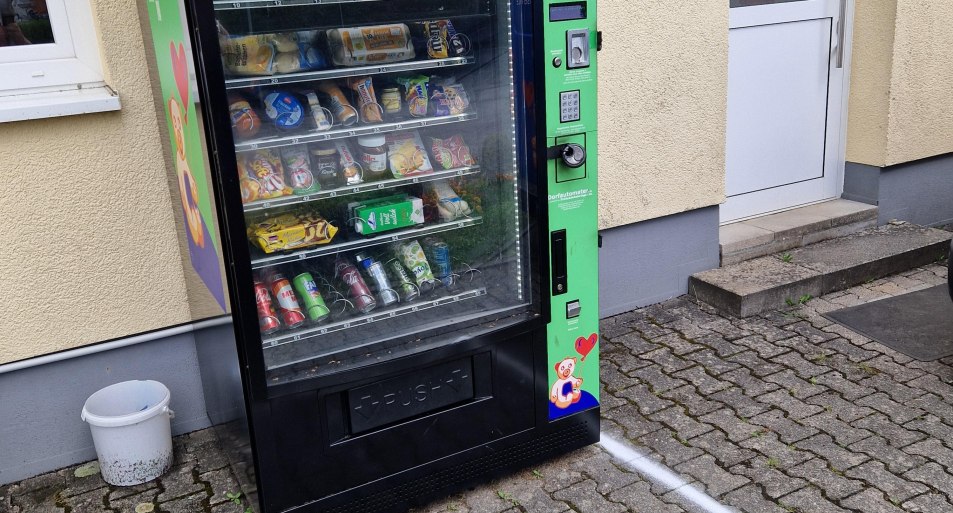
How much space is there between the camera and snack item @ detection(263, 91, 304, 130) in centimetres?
281

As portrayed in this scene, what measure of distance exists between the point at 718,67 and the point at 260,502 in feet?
10.5

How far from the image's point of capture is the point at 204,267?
308 centimetres

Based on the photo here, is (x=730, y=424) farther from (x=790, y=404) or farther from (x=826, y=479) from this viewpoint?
(x=826, y=479)

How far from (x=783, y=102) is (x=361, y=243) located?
10.6 feet

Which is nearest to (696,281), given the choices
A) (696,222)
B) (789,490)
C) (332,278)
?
(696,222)

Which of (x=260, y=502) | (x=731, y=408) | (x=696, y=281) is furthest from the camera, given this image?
(x=696, y=281)

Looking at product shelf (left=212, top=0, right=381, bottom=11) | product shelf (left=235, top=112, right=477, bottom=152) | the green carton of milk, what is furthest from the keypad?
product shelf (left=212, top=0, right=381, bottom=11)

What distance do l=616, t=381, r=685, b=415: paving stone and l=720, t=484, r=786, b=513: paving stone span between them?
2.05ft

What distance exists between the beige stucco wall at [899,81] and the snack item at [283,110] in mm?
3816

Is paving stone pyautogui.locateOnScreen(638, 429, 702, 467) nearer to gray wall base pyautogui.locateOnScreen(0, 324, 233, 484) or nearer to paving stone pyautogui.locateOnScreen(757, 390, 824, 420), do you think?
paving stone pyautogui.locateOnScreen(757, 390, 824, 420)

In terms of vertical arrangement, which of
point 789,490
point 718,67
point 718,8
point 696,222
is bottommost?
point 789,490

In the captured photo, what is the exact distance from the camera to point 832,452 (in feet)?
10.8

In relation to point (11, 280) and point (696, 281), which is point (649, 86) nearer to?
point (696, 281)

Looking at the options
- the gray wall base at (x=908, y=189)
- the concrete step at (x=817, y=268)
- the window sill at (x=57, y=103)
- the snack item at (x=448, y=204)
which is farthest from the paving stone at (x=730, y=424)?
the window sill at (x=57, y=103)
